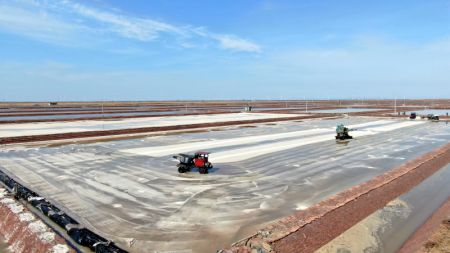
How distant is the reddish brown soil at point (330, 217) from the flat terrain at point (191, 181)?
873 millimetres

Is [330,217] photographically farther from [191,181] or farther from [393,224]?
[191,181]

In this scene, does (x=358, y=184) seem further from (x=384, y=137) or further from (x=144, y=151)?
(x=384, y=137)

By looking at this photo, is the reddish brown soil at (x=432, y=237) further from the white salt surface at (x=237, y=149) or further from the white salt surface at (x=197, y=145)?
the white salt surface at (x=197, y=145)

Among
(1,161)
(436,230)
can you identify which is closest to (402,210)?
(436,230)

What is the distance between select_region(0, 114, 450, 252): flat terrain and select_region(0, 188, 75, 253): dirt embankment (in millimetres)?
1737

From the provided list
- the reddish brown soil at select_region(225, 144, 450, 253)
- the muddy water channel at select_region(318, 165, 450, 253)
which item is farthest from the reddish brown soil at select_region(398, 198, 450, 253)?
the reddish brown soil at select_region(225, 144, 450, 253)

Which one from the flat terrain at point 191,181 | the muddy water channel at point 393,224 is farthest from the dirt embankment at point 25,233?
the muddy water channel at point 393,224

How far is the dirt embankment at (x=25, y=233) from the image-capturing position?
1262 centimetres

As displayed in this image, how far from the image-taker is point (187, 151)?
3316cm

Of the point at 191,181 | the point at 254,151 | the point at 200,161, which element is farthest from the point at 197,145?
the point at 191,181

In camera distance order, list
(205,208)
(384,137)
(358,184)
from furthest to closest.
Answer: (384,137) < (358,184) < (205,208)

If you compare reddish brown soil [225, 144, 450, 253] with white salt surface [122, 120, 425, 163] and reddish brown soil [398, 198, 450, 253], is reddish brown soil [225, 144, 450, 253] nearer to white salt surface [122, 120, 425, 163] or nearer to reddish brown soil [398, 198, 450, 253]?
reddish brown soil [398, 198, 450, 253]

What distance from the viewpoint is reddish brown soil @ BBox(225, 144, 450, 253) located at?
12938 millimetres

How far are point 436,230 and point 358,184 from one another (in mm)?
7264
